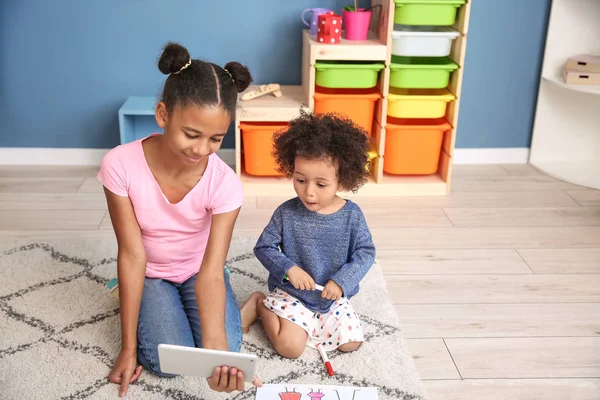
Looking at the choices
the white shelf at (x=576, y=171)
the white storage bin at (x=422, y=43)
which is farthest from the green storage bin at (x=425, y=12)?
the white shelf at (x=576, y=171)

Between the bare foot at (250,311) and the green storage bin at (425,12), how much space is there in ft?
3.60

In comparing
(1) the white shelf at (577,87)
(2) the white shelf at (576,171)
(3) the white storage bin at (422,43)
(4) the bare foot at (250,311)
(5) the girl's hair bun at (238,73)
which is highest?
(5) the girl's hair bun at (238,73)

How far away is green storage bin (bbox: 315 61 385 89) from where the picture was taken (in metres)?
2.22

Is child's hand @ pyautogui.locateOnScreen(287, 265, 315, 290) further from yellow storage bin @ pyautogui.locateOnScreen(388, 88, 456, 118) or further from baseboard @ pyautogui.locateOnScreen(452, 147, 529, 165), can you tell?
baseboard @ pyautogui.locateOnScreen(452, 147, 529, 165)

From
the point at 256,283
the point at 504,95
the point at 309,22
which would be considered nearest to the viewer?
the point at 256,283

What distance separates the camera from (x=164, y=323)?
139 centimetres

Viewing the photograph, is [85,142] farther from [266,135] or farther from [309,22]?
[309,22]

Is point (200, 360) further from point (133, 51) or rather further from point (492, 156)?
point (492, 156)

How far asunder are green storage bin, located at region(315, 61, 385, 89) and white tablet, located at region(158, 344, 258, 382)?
1.31 metres

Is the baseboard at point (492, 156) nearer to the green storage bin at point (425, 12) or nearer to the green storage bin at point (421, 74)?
the green storage bin at point (421, 74)

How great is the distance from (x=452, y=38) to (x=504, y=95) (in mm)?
473

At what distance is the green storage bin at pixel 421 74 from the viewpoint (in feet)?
7.36

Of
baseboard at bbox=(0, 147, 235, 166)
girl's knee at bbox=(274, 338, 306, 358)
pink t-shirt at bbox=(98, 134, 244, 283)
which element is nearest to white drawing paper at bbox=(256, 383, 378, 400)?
girl's knee at bbox=(274, 338, 306, 358)

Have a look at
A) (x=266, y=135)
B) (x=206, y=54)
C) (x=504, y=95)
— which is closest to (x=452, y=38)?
(x=504, y=95)
